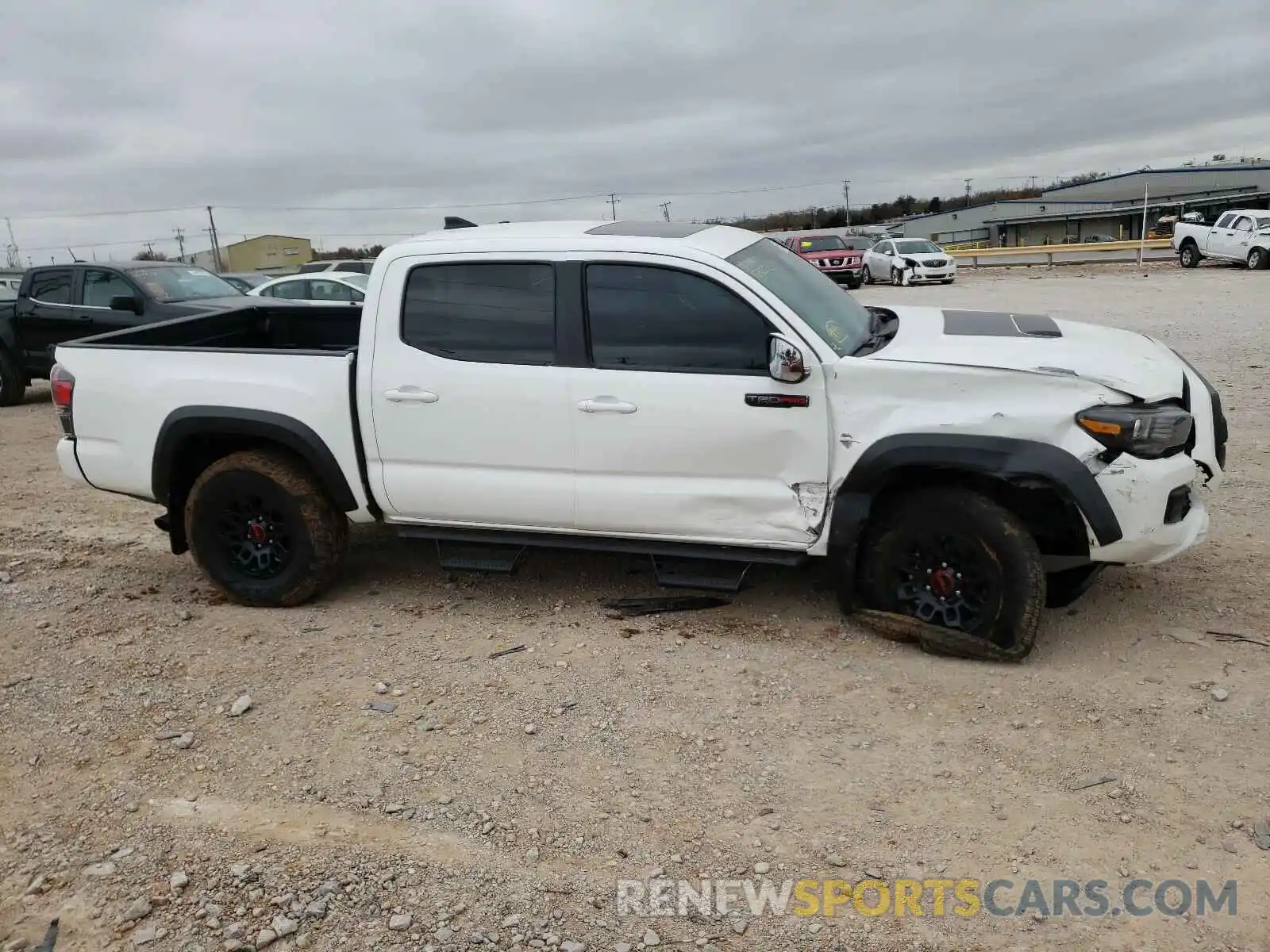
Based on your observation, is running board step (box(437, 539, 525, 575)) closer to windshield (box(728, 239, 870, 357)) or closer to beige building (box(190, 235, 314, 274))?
windshield (box(728, 239, 870, 357))

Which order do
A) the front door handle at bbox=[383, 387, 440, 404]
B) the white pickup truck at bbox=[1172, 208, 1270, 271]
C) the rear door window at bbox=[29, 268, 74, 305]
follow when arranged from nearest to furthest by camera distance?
the front door handle at bbox=[383, 387, 440, 404] < the rear door window at bbox=[29, 268, 74, 305] < the white pickup truck at bbox=[1172, 208, 1270, 271]

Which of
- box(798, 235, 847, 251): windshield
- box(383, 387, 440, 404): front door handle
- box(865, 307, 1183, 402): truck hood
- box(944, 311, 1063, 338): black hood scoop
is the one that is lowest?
box(383, 387, 440, 404): front door handle

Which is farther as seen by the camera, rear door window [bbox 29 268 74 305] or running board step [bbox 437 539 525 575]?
rear door window [bbox 29 268 74 305]

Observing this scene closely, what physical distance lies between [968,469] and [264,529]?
3.51 metres

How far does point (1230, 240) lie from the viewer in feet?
82.7


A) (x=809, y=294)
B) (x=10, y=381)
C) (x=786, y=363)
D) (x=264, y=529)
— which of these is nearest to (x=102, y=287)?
(x=10, y=381)

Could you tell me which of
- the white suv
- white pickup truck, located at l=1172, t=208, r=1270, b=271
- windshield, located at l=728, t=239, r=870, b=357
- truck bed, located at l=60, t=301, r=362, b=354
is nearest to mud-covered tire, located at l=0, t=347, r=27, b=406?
truck bed, located at l=60, t=301, r=362, b=354

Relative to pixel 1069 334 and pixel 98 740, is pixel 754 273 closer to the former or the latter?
pixel 1069 334

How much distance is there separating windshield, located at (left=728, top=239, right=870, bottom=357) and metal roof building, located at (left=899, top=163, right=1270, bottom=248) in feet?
183

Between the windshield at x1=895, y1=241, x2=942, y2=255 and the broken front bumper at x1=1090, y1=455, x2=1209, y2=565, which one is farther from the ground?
the windshield at x1=895, y1=241, x2=942, y2=255

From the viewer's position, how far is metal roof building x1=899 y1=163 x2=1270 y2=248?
56.0 meters

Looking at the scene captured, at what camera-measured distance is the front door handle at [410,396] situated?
15.0ft

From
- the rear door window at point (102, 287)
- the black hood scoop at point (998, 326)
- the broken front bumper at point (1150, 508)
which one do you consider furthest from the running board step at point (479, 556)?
the rear door window at point (102, 287)

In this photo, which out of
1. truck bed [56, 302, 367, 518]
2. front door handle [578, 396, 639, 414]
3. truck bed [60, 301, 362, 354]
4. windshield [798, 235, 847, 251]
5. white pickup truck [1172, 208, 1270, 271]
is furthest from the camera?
windshield [798, 235, 847, 251]
